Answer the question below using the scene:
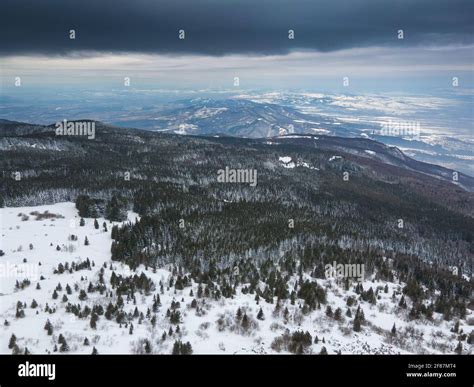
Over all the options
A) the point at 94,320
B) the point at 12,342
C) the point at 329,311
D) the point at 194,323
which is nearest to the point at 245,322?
the point at 194,323

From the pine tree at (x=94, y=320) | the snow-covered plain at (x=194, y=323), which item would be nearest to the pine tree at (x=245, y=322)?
the snow-covered plain at (x=194, y=323)

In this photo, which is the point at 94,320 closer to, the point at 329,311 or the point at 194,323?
the point at 194,323

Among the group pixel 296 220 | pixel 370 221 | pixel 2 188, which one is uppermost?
pixel 2 188

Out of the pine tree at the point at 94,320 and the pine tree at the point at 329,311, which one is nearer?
the pine tree at the point at 94,320

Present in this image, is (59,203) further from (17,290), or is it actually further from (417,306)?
(417,306)

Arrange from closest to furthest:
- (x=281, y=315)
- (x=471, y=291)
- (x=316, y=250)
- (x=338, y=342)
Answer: (x=338, y=342) < (x=281, y=315) < (x=471, y=291) < (x=316, y=250)

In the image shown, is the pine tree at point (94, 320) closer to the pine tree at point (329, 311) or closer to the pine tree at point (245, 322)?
the pine tree at point (245, 322)

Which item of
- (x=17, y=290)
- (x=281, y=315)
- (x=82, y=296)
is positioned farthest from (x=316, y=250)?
(x=17, y=290)

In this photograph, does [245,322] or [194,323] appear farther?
[194,323]
